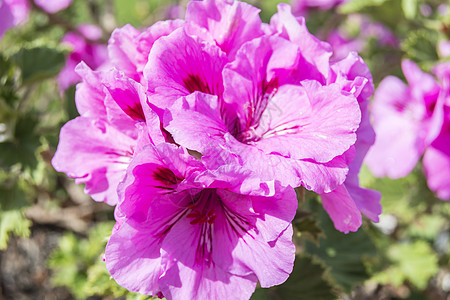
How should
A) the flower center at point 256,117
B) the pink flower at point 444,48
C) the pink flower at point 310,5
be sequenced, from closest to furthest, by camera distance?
the flower center at point 256,117
the pink flower at point 444,48
the pink flower at point 310,5

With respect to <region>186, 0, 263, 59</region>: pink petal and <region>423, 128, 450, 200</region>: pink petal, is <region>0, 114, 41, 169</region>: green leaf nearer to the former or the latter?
<region>186, 0, 263, 59</region>: pink petal

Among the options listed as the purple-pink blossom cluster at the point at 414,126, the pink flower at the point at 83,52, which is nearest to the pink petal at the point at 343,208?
the purple-pink blossom cluster at the point at 414,126

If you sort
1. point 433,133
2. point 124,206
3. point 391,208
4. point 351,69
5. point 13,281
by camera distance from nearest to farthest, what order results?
point 124,206 → point 351,69 → point 433,133 → point 391,208 → point 13,281

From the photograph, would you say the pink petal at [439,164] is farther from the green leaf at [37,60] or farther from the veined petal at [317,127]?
the green leaf at [37,60]

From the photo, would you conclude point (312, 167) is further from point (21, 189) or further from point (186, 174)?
point (21, 189)

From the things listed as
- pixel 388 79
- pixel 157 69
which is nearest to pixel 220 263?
pixel 157 69

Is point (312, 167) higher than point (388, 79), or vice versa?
point (312, 167)
